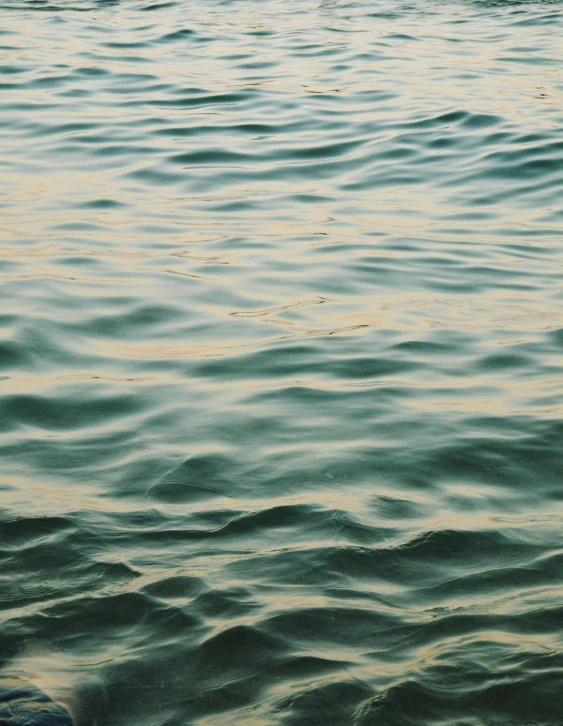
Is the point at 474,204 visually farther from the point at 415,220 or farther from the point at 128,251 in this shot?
the point at 128,251

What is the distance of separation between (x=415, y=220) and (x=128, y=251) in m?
1.87

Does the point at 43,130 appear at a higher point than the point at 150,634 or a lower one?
higher

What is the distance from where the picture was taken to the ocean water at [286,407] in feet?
10.0

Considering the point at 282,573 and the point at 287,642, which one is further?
the point at 282,573

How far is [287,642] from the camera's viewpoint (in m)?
3.11

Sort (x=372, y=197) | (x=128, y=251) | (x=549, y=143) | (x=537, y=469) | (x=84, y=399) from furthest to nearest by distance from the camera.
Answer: (x=549, y=143), (x=372, y=197), (x=128, y=251), (x=84, y=399), (x=537, y=469)

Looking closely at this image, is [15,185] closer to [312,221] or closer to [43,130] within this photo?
[43,130]

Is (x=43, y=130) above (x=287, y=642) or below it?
above

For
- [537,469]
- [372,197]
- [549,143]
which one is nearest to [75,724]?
[537,469]

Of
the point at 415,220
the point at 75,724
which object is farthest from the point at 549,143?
the point at 75,724

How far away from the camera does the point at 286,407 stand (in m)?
4.60

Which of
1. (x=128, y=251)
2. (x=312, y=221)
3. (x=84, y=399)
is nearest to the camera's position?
(x=84, y=399)

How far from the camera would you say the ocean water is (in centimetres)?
305

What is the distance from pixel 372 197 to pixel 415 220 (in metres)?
0.57
